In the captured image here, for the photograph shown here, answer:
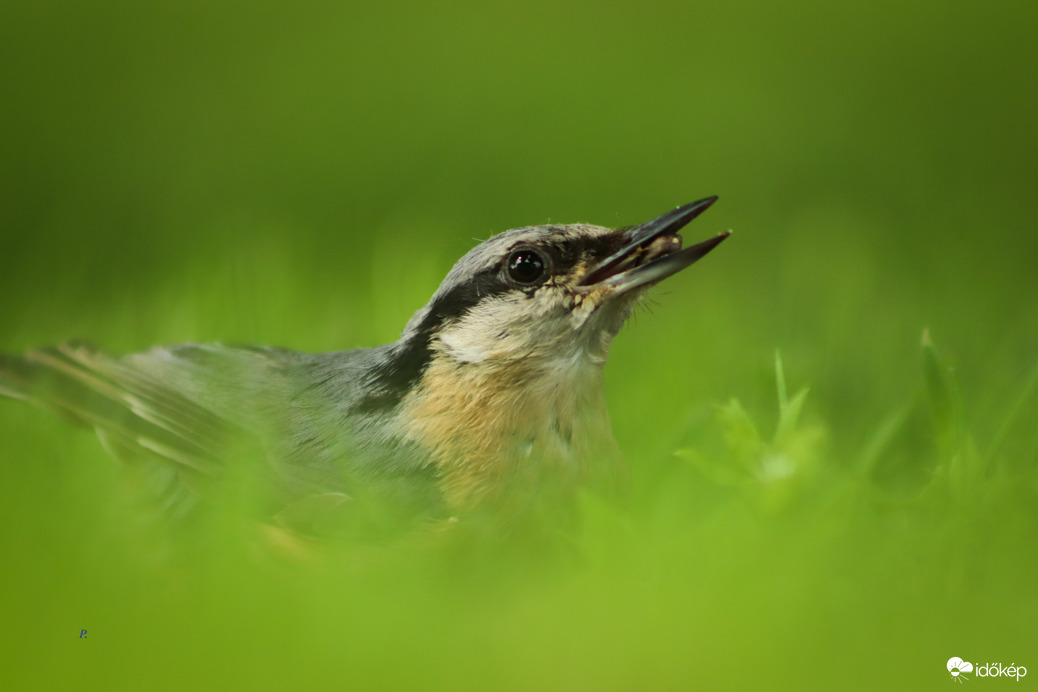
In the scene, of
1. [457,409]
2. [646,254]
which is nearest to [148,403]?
[457,409]

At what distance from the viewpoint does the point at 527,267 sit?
62.6 inches

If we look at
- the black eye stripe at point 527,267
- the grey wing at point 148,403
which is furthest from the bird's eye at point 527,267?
the grey wing at point 148,403

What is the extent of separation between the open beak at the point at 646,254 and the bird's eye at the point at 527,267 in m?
0.07

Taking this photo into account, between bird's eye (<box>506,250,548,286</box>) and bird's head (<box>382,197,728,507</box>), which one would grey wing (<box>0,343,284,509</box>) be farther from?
bird's eye (<box>506,250,548,286</box>)

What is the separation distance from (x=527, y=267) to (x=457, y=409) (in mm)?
250

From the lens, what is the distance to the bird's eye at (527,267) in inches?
62.3

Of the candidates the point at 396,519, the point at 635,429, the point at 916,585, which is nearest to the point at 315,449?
the point at 396,519

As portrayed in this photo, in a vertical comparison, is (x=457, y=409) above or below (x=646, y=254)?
below

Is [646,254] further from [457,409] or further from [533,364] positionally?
[457,409]

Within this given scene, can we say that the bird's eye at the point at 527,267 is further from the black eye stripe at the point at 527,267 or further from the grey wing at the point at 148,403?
the grey wing at the point at 148,403

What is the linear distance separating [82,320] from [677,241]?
4.71 feet

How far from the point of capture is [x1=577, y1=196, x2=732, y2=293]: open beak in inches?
59.6

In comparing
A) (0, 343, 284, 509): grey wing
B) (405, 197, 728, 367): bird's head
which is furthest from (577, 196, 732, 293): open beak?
(0, 343, 284, 509): grey wing

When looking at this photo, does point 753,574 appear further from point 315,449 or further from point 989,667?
point 315,449
